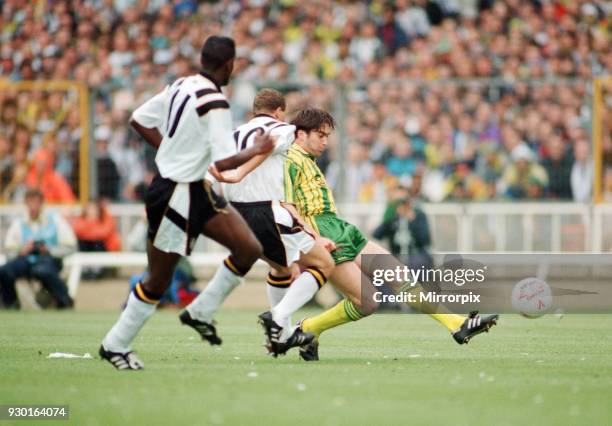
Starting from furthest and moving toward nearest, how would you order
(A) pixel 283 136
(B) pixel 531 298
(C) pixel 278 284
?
(B) pixel 531 298 < (C) pixel 278 284 < (A) pixel 283 136

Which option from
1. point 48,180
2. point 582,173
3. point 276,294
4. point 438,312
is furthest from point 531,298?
point 48,180

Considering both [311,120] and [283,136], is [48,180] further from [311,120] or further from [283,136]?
[283,136]

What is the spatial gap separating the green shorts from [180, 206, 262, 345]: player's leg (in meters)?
1.22

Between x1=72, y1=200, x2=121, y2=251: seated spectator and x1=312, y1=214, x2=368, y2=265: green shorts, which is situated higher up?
x1=312, y1=214, x2=368, y2=265: green shorts

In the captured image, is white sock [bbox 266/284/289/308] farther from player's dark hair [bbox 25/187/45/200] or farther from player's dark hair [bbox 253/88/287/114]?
player's dark hair [bbox 25/187/45/200]

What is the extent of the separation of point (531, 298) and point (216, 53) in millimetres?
6346

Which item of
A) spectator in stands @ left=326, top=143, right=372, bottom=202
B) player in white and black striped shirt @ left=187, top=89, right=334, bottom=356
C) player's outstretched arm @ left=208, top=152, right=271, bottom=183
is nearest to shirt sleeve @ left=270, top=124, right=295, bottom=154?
player in white and black striped shirt @ left=187, top=89, right=334, bottom=356

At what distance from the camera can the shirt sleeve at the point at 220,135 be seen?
856 cm

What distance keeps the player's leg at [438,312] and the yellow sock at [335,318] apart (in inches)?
14.8

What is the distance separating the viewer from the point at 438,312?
10.3 meters

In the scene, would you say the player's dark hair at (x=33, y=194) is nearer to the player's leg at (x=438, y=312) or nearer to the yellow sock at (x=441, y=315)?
the player's leg at (x=438, y=312)

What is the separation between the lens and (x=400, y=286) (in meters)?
10.5

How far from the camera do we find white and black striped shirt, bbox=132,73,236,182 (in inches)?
338

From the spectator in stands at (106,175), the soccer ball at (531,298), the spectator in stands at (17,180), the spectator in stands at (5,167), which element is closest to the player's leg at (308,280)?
the soccer ball at (531,298)
